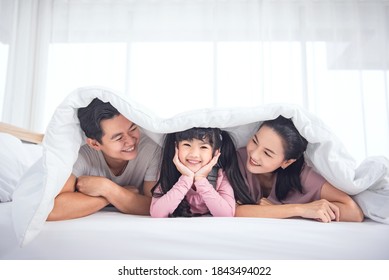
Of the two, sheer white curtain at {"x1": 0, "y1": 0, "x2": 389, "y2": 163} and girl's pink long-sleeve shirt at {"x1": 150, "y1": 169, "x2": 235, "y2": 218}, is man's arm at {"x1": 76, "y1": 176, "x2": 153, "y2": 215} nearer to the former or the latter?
girl's pink long-sleeve shirt at {"x1": 150, "y1": 169, "x2": 235, "y2": 218}

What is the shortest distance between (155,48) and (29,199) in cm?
175

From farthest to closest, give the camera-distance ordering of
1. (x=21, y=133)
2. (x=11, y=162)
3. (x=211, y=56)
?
1. (x=211, y=56)
2. (x=21, y=133)
3. (x=11, y=162)

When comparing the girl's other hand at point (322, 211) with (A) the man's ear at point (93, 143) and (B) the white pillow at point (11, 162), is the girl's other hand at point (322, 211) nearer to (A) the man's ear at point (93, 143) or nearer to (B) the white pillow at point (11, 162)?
(A) the man's ear at point (93, 143)

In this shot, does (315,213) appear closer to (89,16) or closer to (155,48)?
(155,48)

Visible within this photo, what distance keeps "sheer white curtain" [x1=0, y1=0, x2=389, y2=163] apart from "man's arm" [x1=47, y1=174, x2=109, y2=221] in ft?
4.62

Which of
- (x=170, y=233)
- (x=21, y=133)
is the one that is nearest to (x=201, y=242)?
(x=170, y=233)

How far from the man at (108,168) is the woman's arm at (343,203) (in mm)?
493

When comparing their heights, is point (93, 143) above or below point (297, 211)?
above

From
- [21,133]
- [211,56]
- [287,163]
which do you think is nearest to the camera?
[287,163]

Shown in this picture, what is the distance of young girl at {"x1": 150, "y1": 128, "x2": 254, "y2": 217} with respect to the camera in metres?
0.86

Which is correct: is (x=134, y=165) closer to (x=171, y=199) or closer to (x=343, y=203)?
(x=171, y=199)

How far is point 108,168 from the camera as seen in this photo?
1.04m

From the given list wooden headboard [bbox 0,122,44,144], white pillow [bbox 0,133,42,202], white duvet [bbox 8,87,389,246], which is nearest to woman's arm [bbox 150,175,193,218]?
white duvet [bbox 8,87,389,246]

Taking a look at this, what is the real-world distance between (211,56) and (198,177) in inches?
61.9
